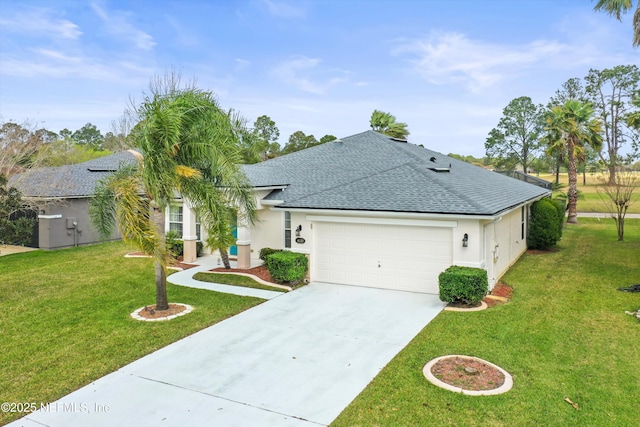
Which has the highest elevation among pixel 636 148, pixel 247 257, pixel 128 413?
pixel 636 148

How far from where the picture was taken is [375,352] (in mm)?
7402

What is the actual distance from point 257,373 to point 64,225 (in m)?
17.4

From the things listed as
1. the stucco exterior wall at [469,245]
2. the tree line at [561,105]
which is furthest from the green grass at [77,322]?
the tree line at [561,105]

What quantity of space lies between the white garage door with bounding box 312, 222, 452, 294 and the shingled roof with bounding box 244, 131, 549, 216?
0.73 meters

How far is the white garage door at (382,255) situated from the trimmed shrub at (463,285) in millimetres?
1076

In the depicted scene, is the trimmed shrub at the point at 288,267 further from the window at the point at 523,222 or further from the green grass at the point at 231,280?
the window at the point at 523,222

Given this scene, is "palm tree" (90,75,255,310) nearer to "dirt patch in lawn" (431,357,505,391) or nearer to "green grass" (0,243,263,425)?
"green grass" (0,243,263,425)

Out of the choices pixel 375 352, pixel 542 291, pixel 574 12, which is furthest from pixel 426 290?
pixel 574 12

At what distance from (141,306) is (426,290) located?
7.65 metres

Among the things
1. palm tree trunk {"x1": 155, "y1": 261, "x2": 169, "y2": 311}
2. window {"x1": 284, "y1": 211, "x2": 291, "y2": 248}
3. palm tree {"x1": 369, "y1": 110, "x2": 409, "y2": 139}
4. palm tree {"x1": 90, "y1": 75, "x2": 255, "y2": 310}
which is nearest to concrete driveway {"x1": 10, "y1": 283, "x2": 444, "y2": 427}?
palm tree trunk {"x1": 155, "y1": 261, "x2": 169, "y2": 311}

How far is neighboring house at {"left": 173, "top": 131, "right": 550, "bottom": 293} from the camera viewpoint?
10.8 metres

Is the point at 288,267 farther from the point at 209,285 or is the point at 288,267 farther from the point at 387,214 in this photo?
the point at 387,214

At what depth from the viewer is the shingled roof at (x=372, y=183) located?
37.3 feet

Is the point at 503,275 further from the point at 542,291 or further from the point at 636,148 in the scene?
the point at 636,148
